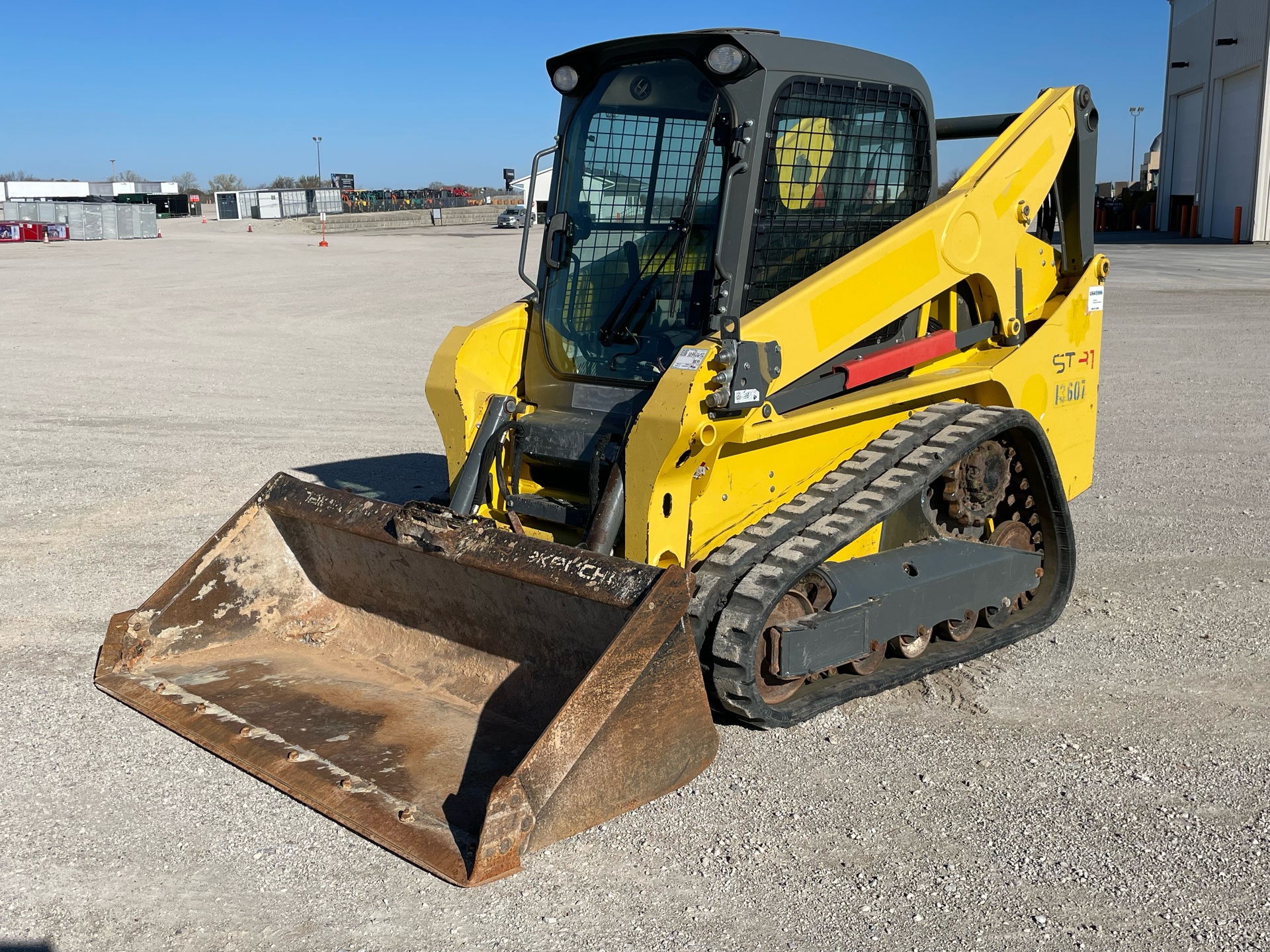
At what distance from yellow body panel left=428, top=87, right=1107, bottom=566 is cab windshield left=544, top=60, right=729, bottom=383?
34cm

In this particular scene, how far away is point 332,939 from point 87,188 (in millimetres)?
85445

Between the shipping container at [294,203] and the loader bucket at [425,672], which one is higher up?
the shipping container at [294,203]

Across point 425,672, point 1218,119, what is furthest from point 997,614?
point 1218,119

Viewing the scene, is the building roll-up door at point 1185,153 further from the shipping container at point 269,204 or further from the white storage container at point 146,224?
the shipping container at point 269,204

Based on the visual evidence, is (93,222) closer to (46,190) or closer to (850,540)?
(46,190)

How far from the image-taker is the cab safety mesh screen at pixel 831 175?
471 cm

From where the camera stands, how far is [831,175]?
497cm

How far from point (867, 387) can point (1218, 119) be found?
36.4 m

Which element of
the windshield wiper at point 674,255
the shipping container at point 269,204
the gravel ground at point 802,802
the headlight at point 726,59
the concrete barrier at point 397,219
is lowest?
the gravel ground at point 802,802

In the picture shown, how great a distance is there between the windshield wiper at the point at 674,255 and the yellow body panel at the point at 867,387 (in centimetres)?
35

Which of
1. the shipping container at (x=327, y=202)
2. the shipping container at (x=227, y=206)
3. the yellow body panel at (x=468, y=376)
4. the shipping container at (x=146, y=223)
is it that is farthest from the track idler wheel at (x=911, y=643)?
A: the shipping container at (x=327, y=202)

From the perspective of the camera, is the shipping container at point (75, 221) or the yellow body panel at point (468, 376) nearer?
the yellow body panel at point (468, 376)

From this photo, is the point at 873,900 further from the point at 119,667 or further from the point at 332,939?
the point at 119,667

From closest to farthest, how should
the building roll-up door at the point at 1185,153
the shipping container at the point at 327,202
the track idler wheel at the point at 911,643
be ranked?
the track idler wheel at the point at 911,643, the building roll-up door at the point at 1185,153, the shipping container at the point at 327,202
